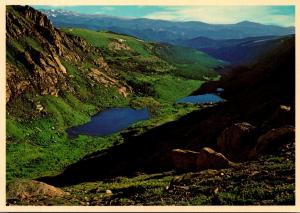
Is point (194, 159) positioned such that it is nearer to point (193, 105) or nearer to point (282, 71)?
point (282, 71)

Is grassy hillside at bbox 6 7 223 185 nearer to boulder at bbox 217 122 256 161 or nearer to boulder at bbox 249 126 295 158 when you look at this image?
boulder at bbox 217 122 256 161


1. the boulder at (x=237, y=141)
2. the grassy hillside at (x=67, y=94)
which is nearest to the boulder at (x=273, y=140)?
the boulder at (x=237, y=141)

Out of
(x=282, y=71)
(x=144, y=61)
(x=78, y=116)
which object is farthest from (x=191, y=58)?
(x=282, y=71)

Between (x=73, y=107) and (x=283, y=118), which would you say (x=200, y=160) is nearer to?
(x=283, y=118)

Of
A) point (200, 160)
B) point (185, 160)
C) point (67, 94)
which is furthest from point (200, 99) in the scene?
point (200, 160)

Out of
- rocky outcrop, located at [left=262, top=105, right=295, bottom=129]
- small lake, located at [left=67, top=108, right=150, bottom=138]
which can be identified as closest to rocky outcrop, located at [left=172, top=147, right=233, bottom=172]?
rocky outcrop, located at [left=262, top=105, right=295, bottom=129]
